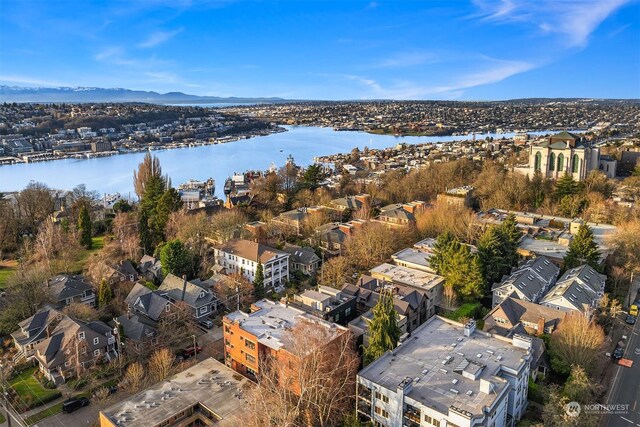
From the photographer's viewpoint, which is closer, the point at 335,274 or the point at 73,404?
the point at 73,404

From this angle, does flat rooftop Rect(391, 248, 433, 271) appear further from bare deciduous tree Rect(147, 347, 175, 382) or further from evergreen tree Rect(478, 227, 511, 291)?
bare deciduous tree Rect(147, 347, 175, 382)

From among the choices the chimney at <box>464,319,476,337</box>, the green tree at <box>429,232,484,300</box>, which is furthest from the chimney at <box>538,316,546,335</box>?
the green tree at <box>429,232,484,300</box>

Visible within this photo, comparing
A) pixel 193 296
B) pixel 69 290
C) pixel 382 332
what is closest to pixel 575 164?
pixel 382 332

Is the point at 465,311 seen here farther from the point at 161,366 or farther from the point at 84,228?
the point at 84,228

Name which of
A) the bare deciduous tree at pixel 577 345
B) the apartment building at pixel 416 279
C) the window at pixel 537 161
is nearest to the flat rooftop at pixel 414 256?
the apartment building at pixel 416 279

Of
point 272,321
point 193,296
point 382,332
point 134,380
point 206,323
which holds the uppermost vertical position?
point 382,332

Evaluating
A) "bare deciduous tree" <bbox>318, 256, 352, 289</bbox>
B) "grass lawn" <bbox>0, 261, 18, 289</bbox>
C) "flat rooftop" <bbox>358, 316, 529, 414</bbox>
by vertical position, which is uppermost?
"flat rooftop" <bbox>358, 316, 529, 414</bbox>
